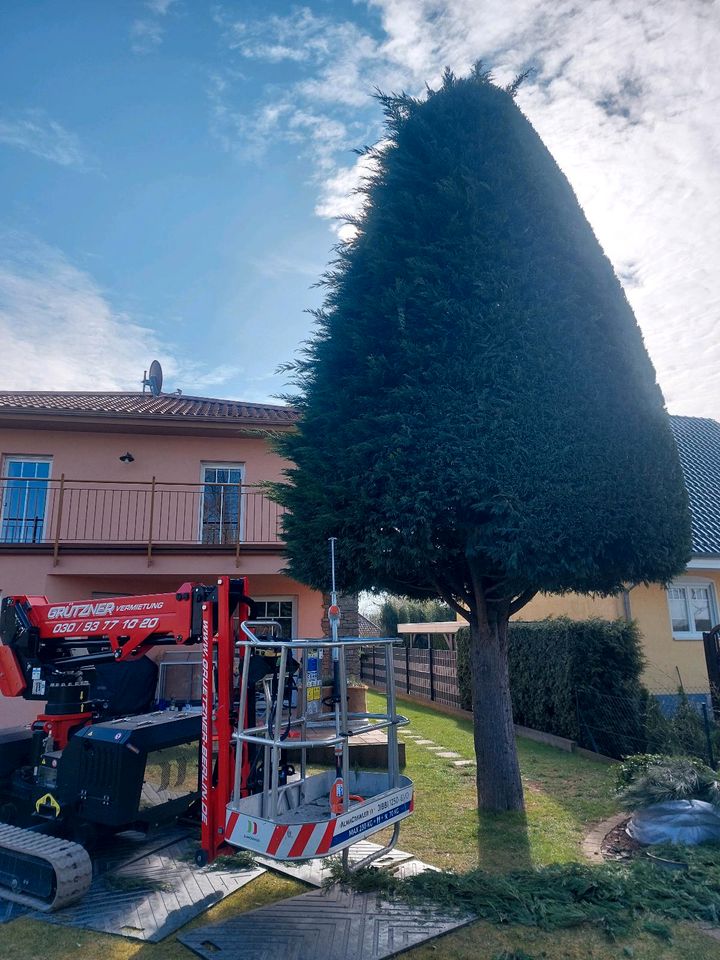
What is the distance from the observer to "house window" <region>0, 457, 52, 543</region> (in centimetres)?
1382

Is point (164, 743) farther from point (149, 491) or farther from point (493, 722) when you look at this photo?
point (149, 491)

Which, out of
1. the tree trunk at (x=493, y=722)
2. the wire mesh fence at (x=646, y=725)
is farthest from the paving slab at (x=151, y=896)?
the wire mesh fence at (x=646, y=725)

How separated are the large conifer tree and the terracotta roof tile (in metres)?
7.50

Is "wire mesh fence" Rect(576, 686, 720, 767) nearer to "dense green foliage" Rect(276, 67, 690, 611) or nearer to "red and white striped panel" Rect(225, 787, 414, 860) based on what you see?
"dense green foliage" Rect(276, 67, 690, 611)

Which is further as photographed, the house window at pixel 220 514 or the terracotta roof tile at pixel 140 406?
the house window at pixel 220 514

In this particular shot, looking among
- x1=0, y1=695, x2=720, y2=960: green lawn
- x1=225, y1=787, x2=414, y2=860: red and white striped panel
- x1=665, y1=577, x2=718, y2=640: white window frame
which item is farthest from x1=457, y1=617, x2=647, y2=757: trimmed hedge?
x1=225, y1=787, x2=414, y2=860: red and white striped panel

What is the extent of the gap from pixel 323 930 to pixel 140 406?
43.3ft

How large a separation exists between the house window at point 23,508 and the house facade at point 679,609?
1098cm

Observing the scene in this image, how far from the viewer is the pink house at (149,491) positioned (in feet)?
44.2

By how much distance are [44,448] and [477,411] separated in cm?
1142

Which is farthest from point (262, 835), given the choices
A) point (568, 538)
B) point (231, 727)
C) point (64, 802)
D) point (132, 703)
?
point (568, 538)

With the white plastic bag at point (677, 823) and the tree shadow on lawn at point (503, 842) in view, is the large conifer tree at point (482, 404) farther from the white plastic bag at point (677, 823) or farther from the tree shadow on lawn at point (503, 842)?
the white plastic bag at point (677, 823)

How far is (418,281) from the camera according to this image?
268 inches

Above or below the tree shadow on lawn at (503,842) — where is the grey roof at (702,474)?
above
